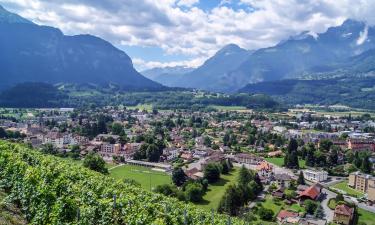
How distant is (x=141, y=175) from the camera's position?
61250 millimetres

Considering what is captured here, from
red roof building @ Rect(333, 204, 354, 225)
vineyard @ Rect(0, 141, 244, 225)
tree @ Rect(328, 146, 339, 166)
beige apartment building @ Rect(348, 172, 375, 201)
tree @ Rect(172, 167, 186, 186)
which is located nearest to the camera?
vineyard @ Rect(0, 141, 244, 225)

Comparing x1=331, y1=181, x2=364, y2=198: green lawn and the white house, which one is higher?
the white house

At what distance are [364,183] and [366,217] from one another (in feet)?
46.4

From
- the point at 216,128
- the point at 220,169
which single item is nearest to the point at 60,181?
the point at 220,169

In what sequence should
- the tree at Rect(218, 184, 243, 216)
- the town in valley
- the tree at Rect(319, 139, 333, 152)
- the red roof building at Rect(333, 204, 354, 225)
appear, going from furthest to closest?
the tree at Rect(319, 139, 333, 152) < the town in valley < the red roof building at Rect(333, 204, 354, 225) < the tree at Rect(218, 184, 243, 216)

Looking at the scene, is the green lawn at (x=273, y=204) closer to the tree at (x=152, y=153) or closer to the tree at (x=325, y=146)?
the tree at (x=152, y=153)

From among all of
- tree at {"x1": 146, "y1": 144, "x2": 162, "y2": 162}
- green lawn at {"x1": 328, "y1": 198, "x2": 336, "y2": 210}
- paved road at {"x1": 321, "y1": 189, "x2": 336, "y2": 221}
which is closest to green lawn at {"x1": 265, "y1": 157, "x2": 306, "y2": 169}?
paved road at {"x1": 321, "y1": 189, "x2": 336, "y2": 221}

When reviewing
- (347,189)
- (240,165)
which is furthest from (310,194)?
(240,165)

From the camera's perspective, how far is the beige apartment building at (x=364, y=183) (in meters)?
55.6

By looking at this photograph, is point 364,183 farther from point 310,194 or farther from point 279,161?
point 279,161

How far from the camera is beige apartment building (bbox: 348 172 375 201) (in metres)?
55.6

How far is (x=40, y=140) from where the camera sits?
290 feet

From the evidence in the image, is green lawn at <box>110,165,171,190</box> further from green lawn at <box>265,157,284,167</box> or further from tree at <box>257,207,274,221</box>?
green lawn at <box>265,157,284,167</box>

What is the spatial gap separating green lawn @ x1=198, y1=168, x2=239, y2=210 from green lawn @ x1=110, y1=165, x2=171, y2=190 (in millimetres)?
6847
